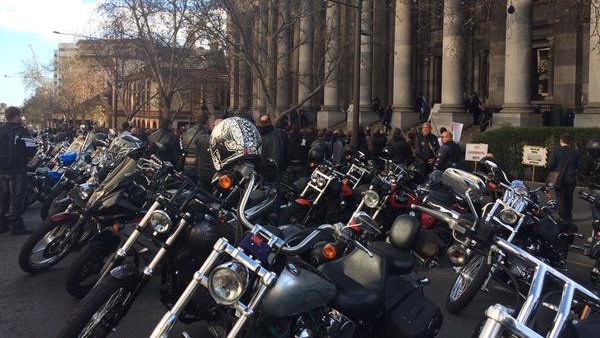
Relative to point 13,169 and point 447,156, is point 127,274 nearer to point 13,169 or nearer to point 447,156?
point 13,169

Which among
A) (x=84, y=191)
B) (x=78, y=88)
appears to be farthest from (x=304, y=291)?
(x=78, y=88)

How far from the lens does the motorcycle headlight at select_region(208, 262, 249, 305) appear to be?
2.83 m

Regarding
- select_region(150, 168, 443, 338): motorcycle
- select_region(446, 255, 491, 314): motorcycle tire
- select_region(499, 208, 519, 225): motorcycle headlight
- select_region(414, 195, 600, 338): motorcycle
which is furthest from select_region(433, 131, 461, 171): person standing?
→ select_region(414, 195, 600, 338): motorcycle

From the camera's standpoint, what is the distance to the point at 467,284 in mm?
5680

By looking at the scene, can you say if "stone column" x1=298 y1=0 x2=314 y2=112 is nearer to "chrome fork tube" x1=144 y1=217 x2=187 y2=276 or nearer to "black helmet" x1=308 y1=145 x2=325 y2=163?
"black helmet" x1=308 y1=145 x2=325 y2=163

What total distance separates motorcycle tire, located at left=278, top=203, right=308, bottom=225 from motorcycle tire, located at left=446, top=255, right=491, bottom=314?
3269 mm

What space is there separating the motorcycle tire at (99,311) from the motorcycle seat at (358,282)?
1424 millimetres

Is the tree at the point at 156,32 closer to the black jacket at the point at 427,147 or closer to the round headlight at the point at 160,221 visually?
the black jacket at the point at 427,147

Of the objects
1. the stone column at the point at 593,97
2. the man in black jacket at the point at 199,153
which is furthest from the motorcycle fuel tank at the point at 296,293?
the stone column at the point at 593,97

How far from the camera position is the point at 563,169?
35.8 ft

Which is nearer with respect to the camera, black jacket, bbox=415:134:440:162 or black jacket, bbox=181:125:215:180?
black jacket, bbox=181:125:215:180

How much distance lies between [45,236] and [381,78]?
2853 centimetres

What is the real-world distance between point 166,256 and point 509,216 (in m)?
3.68

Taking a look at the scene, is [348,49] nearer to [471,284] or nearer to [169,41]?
[169,41]
